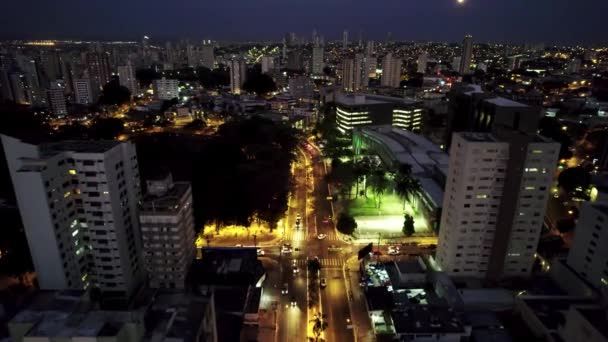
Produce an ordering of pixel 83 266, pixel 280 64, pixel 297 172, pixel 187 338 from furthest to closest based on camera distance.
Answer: pixel 280 64 → pixel 297 172 → pixel 83 266 → pixel 187 338

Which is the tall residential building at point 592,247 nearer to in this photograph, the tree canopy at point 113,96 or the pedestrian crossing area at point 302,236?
the pedestrian crossing area at point 302,236

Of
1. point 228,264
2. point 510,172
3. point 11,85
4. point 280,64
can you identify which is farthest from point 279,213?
point 280,64

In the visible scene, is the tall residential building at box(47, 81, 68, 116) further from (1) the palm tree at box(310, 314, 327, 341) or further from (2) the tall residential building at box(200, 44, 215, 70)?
(1) the palm tree at box(310, 314, 327, 341)

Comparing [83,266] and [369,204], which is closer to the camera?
[83,266]

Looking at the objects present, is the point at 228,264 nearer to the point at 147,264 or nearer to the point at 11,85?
the point at 147,264

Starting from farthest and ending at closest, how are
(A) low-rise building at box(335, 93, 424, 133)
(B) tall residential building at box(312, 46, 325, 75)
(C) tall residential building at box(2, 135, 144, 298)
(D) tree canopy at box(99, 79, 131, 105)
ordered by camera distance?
(B) tall residential building at box(312, 46, 325, 75)
(D) tree canopy at box(99, 79, 131, 105)
(A) low-rise building at box(335, 93, 424, 133)
(C) tall residential building at box(2, 135, 144, 298)

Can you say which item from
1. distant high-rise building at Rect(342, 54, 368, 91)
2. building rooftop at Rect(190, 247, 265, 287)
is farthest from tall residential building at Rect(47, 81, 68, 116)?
distant high-rise building at Rect(342, 54, 368, 91)
